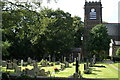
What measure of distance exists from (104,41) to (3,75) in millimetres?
34070

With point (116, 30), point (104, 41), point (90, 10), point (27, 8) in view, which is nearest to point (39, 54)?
point (104, 41)

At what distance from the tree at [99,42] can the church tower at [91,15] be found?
6.27 meters

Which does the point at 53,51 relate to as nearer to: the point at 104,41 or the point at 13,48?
the point at 13,48

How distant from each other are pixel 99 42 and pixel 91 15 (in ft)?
36.6

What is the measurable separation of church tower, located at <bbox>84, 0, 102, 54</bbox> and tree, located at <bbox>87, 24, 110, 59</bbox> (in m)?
6.27

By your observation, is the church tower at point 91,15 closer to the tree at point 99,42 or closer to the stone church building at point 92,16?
the stone church building at point 92,16

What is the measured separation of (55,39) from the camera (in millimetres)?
41219

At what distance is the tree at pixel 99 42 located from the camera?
4441 cm

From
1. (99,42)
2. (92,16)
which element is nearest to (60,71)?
(99,42)

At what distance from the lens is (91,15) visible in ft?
174

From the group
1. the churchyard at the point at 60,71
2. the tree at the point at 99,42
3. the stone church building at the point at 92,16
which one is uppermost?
the stone church building at the point at 92,16

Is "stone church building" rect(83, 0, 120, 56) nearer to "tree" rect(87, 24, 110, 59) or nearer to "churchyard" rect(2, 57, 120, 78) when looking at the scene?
"tree" rect(87, 24, 110, 59)

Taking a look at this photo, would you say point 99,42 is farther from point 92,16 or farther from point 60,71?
point 60,71

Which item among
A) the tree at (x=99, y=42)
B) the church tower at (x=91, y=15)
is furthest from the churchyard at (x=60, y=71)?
the church tower at (x=91, y=15)
